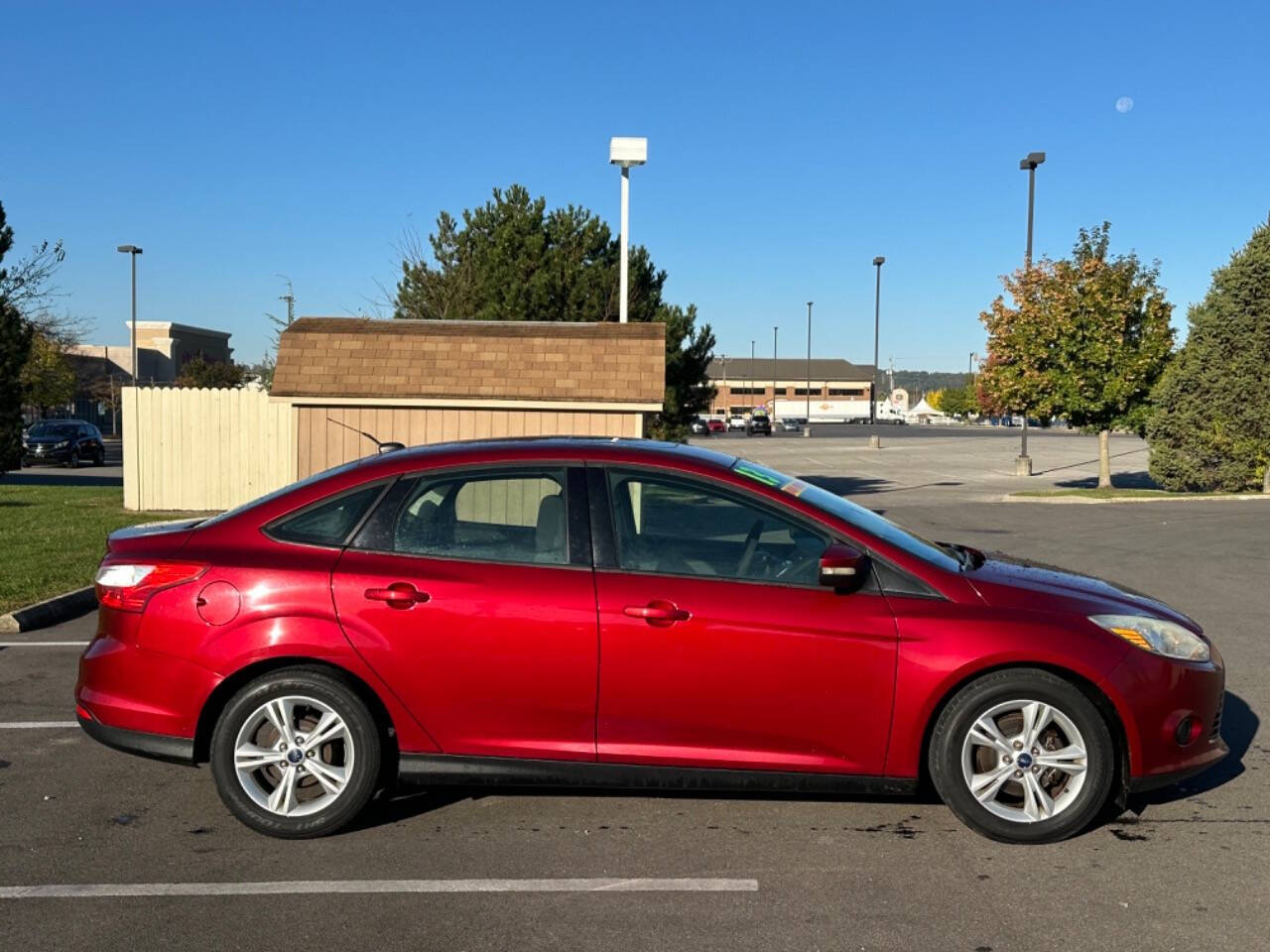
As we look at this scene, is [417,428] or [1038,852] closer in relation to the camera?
[1038,852]

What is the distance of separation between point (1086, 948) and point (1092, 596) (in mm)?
1598

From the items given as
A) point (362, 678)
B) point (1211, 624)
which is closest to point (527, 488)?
point (362, 678)

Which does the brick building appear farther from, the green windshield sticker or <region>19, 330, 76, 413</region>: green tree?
<region>19, 330, 76, 413</region>: green tree

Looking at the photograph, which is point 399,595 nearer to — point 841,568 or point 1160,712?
point 841,568

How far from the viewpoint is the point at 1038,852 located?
15.0ft

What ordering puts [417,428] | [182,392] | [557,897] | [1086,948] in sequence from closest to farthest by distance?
[1086,948]
[557,897]
[417,428]
[182,392]

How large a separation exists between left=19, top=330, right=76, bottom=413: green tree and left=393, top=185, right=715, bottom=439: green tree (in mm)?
24594

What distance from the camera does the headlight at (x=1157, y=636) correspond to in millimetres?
4703

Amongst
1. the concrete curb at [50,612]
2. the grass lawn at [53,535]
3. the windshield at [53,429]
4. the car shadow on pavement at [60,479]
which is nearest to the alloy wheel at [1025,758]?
the concrete curb at [50,612]

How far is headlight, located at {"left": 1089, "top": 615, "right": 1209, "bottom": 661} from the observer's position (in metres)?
4.70

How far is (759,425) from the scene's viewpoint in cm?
7525

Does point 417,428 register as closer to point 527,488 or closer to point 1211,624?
point 1211,624

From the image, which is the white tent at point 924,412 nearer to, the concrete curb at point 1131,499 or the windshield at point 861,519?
the concrete curb at point 1131,499

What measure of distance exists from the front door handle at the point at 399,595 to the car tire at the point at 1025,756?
217 centimetres
